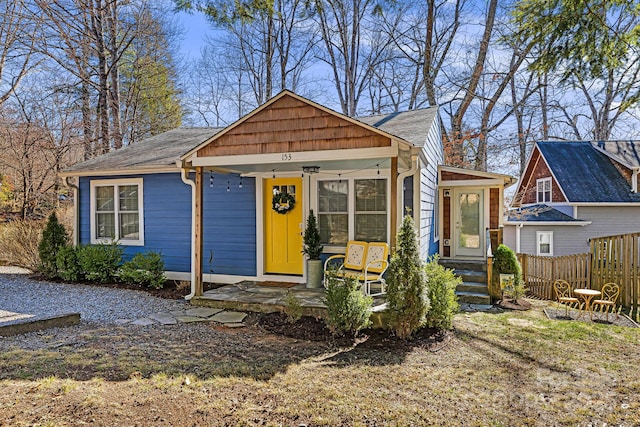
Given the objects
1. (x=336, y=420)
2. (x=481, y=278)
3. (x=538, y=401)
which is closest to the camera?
(x=336, y=420)

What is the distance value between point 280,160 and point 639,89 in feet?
16.5

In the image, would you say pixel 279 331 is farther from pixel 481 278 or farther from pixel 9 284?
pixel 9 284

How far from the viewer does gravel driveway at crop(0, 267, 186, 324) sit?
6.25 metres

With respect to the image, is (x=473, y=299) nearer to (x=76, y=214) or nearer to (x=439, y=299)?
(x=439, y=299)

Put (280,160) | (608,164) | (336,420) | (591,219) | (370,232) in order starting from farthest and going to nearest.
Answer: (608,164), (591,219), (370,232), (280,160), (336,420)

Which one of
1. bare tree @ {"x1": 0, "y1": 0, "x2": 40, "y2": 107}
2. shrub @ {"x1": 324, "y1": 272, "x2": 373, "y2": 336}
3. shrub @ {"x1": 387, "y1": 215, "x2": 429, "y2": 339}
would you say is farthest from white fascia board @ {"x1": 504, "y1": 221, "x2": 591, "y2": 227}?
bare tree @ {"x1": 0, "y1": 0, "x2": 40, "y2": 107}

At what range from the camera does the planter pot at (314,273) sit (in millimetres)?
7234

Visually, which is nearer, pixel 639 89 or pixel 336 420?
pixel 336 420

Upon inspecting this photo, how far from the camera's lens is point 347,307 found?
4.96m

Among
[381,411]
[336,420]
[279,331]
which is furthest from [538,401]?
[279,331]

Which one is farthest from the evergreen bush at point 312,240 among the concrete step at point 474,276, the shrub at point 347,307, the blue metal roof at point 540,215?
the blue metal roof at point 540,215

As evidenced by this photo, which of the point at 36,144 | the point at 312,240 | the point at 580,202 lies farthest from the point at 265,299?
the point at 580,202

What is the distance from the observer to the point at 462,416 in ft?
10.3

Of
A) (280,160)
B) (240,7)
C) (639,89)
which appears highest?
(240,7)
